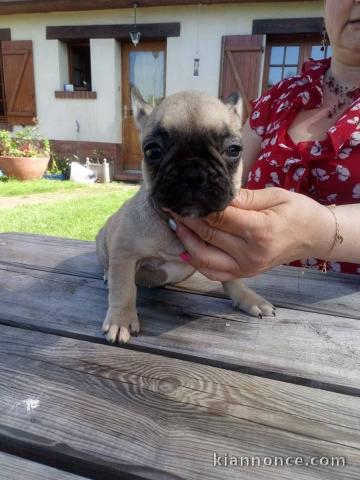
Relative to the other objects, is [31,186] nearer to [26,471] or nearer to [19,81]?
[19,81]

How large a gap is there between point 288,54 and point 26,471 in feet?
31.6

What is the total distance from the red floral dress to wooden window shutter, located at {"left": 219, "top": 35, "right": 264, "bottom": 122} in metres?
6.32

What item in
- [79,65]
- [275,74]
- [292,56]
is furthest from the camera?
[79,65]

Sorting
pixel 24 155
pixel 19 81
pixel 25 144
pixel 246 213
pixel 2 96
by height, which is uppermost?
pixel 19 81

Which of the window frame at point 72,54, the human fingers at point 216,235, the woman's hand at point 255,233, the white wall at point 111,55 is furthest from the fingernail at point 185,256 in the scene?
the window frame at point 72,54

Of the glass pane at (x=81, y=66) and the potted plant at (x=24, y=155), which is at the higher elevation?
the glass pane at (x=81, y=66)

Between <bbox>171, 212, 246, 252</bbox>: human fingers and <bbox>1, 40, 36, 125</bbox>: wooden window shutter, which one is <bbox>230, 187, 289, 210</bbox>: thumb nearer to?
<bbox>171, 212, 246, 252</bbox>: human fingers

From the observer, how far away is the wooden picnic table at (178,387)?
854 mm

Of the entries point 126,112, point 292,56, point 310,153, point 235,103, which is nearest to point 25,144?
point 126,112

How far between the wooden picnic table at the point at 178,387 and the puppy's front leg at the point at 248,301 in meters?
0.04

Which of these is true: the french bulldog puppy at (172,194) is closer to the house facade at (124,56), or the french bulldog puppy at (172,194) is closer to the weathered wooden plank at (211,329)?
the weathered wooden plank at (211,329)

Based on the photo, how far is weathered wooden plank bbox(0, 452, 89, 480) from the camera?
80 cm

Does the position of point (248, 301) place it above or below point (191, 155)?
below

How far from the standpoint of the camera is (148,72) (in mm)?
9570
